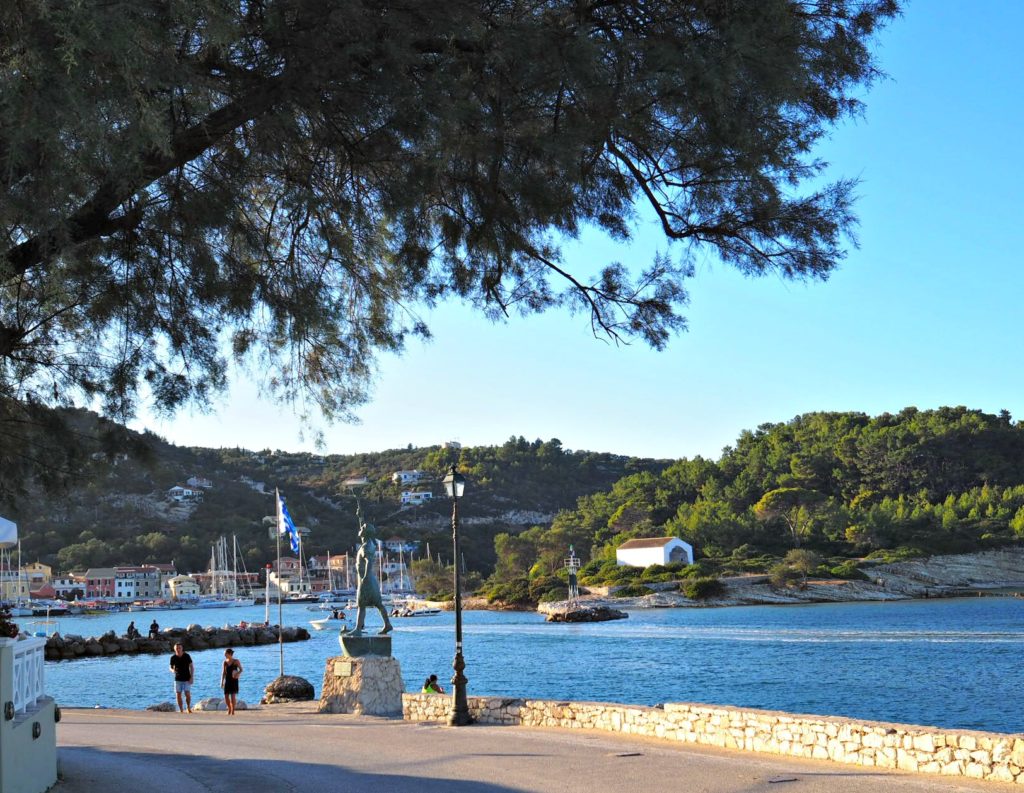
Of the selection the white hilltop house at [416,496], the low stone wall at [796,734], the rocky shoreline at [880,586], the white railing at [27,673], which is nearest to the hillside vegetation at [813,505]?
the rocky shoreline at [880,586]

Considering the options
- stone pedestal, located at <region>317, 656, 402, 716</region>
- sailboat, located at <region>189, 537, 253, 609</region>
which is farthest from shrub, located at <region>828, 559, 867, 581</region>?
stone pedestal, located at <region>317, 656, 402, 716</region>

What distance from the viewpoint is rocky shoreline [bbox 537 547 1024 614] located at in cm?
10794

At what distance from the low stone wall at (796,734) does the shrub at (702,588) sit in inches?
3693

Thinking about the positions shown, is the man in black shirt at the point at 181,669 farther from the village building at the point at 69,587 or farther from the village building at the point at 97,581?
the village building at the point at 97,581

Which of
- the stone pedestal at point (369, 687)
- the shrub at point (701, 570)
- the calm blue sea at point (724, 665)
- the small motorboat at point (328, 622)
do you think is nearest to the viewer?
the stone pedestal at point (369, 687)

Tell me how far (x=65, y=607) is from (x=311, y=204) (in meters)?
145

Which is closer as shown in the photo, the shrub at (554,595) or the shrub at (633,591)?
the shrub at (633,591)

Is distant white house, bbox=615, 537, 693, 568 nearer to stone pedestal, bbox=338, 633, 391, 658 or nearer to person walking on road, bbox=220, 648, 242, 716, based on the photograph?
person walking on road, bbox=220, 648, 242, 716

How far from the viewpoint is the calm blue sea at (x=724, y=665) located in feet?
120

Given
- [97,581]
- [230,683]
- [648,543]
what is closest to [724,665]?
[230,683]

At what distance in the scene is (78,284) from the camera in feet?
24.7

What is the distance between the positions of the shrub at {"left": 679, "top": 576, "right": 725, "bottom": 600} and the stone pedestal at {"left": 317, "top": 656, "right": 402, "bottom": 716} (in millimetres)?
91723

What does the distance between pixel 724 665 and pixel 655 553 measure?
72.2 m

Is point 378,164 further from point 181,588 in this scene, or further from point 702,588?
point 181,588
